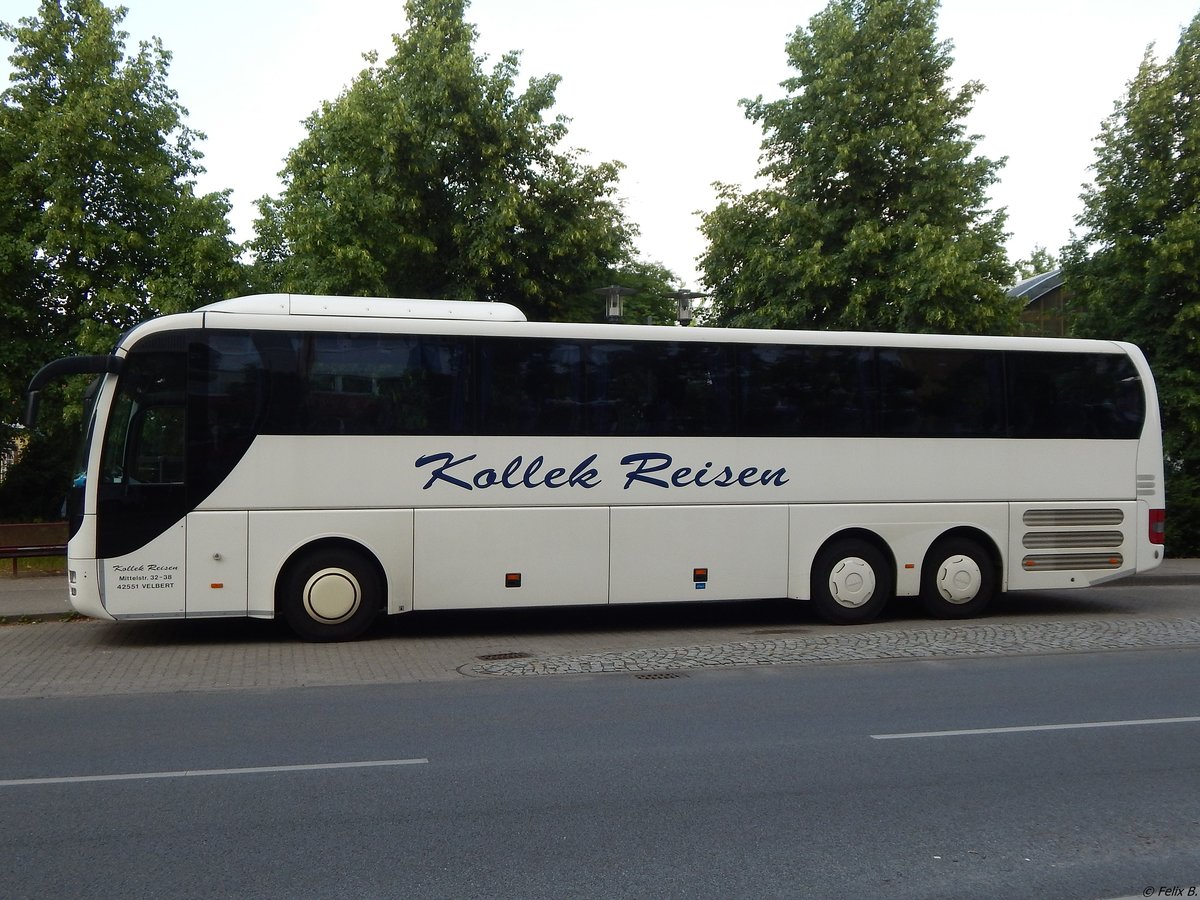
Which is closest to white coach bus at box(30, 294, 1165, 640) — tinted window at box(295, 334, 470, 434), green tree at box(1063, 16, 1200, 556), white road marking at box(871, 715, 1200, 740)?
tinted window at box(295, 334, 470, 434)

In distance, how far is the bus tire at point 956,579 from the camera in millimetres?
14031

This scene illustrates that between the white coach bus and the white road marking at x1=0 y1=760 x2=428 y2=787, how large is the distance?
5091mm

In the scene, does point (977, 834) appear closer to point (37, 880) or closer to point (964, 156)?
point (37, 880)

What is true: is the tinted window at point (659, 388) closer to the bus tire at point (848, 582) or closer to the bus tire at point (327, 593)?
the bus tire at point (848, 582)

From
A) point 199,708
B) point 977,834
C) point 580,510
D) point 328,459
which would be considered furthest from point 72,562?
point 977,834

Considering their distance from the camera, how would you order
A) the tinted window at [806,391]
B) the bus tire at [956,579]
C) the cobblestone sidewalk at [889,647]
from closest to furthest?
the cobblestone sidewalk at [889,647] < the tinted window at [806,391] < the bus tire at [956,579]

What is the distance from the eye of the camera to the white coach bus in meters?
11.7

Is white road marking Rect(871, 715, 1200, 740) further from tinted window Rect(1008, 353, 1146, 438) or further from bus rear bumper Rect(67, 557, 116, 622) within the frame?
bus rear bumper Rect(67, 557, 116, 622)

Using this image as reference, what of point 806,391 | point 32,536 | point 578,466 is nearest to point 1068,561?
point 806,391

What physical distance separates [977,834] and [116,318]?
18.7m

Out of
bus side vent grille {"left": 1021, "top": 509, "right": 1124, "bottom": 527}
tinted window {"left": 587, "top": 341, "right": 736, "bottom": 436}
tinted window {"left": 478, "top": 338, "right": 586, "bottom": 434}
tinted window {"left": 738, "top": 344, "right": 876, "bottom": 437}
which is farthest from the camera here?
bus side vent grille {"left": 1021, "top": 509, "right": 1124, "bottom": 527}

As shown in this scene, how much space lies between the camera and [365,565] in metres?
12.3

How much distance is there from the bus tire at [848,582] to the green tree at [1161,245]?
10316 millimetres

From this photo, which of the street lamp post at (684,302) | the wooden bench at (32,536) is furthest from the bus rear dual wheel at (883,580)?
the wooden bench at (32,536)
